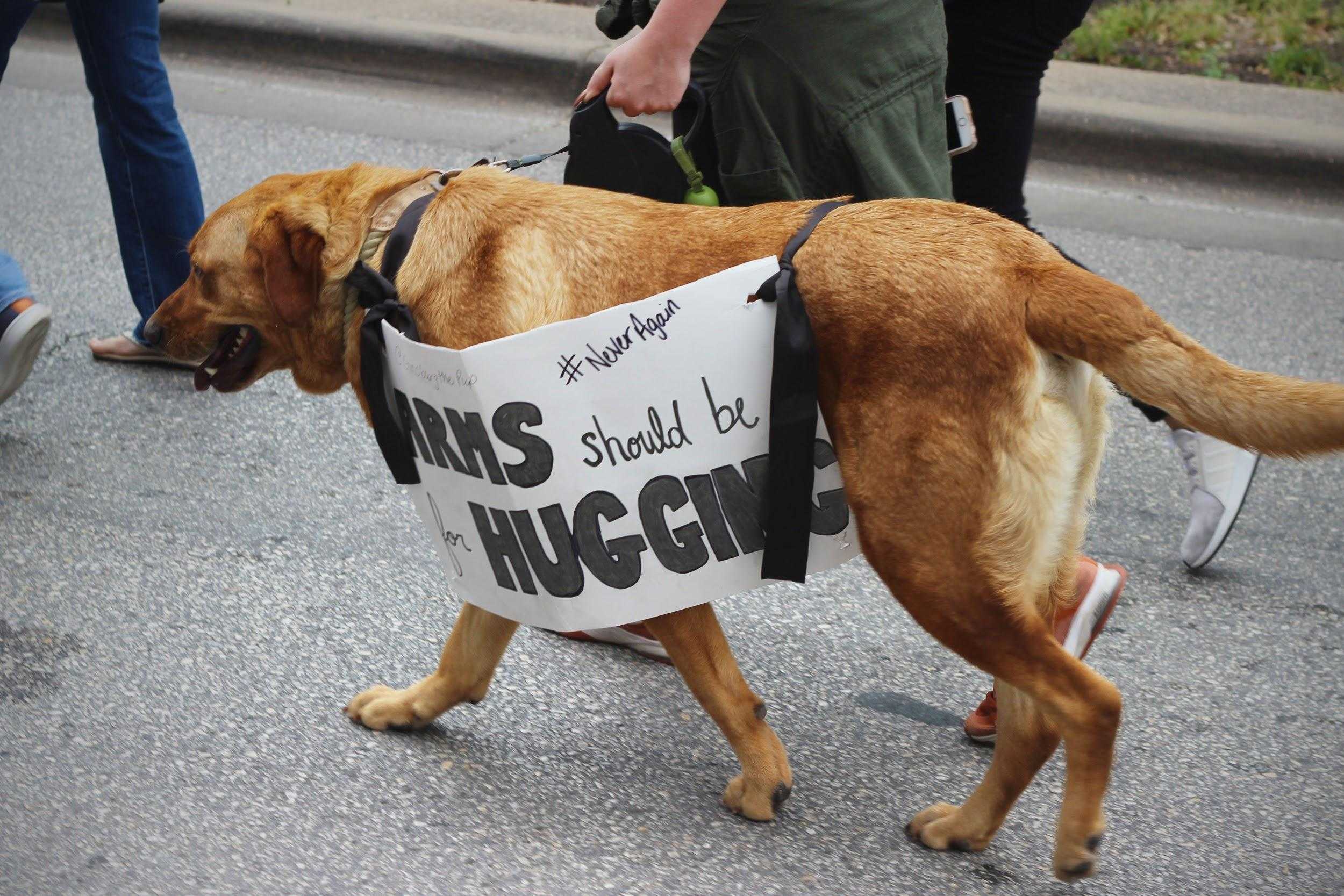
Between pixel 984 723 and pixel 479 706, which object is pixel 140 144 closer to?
pixel 479 706

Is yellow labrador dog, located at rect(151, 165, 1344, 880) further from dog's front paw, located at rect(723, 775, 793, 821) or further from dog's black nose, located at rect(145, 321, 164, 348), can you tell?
dog's black nose, located at rect(145, 321, 164, 348)

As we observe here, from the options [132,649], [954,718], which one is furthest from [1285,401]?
[132,649]

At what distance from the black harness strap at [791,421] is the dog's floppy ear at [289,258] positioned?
930mm

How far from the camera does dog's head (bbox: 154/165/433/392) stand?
2.57 meters

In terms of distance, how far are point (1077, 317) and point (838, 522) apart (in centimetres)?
58

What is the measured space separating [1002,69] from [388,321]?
67.7 inches

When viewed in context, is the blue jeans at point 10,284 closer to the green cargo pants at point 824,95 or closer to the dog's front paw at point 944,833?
the green cargo pants at point 824,95

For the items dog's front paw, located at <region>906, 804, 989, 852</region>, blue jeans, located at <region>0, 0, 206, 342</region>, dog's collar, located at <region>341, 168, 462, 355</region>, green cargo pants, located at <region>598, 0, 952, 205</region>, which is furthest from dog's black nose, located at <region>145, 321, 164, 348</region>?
dog's front paw, located at <region>906, 804, 989, 852</region>

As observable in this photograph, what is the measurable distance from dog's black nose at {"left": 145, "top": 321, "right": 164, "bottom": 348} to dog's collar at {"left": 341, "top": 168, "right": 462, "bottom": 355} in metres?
0.52

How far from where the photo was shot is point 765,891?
2465 mm

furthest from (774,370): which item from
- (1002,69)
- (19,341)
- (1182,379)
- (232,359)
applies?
(19,341)

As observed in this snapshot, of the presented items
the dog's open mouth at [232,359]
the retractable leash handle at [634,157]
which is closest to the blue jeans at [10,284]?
the dog's open mouth at [232,359]

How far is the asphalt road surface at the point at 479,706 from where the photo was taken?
252cm

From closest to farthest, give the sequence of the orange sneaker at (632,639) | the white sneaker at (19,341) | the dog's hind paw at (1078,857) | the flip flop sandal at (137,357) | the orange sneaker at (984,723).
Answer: the dog's hind paw at (1078,857) < the orange sneaker at (984,723) < the orange sneaker at (632,639) < the white sneaker at (19,341) < the flip flop sandal at (137,357)
